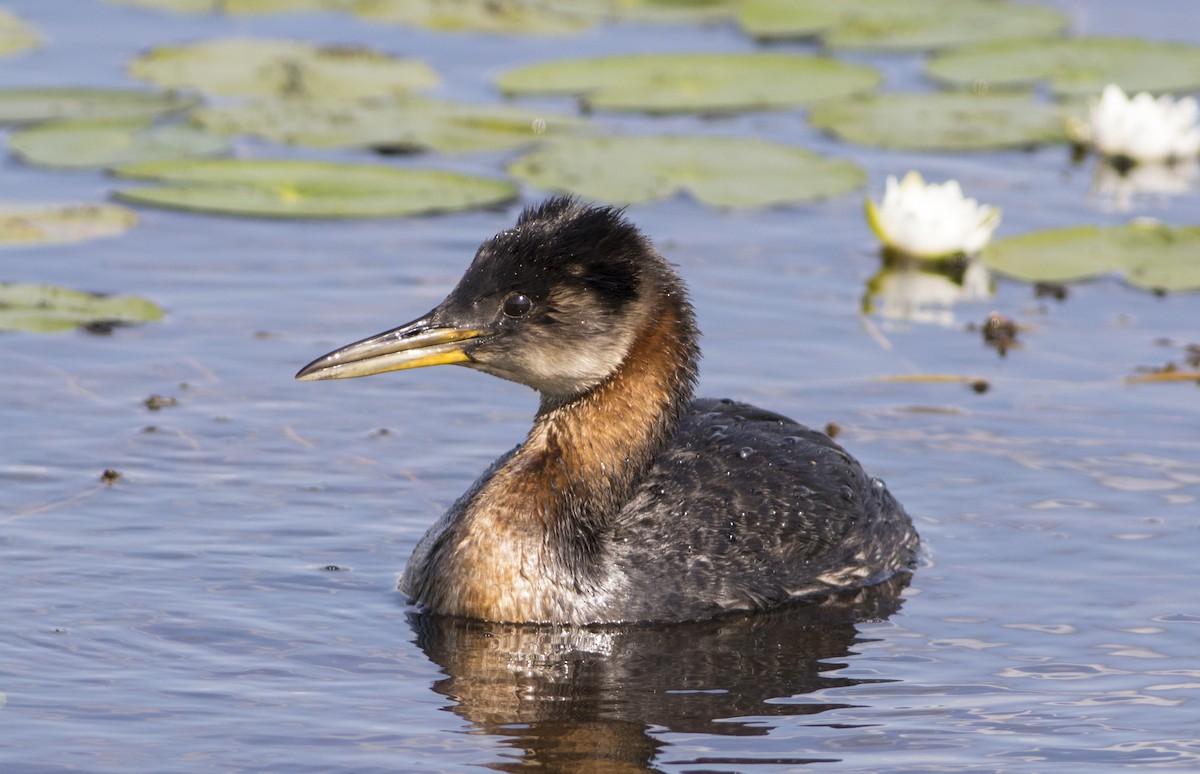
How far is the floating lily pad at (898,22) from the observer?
1741 cm

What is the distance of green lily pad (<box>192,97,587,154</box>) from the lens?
14336mm

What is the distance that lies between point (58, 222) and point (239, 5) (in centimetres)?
600

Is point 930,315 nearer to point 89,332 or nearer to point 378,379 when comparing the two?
point 378,379

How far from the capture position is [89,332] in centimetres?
1132

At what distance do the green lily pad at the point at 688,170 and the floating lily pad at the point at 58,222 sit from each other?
273 centimetres

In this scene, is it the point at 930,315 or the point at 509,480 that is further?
the point at 930,315

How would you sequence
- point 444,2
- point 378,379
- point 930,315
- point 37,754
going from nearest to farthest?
point 37,754 < point 378,379 < point 930,315 < point 444,2

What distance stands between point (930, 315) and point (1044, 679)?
16.0 ft

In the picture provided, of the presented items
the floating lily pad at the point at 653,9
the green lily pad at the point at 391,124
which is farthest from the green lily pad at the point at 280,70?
the floating lily pad at the point at 653,9

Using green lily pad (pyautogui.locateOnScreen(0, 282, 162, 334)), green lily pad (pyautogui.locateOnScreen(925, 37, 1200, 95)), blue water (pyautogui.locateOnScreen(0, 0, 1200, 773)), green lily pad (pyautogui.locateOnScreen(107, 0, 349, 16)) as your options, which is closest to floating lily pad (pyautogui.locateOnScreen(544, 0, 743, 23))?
green lily pad (pyautogui.locateOnScreen(107, 0, 349, 16))

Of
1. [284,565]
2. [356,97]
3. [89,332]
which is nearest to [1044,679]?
[284,565]

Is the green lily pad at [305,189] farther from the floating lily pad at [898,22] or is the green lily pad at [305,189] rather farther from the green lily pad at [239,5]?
the floating lily pad at [898,22]

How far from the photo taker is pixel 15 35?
1658cm

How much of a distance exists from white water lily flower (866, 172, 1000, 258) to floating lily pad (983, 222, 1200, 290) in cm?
18
